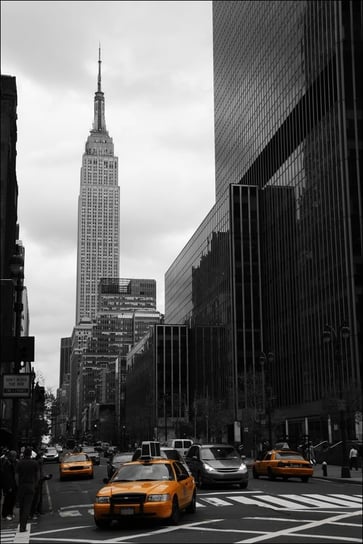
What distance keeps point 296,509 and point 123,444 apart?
450 ft

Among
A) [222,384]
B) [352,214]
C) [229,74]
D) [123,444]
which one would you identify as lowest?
[123,444]

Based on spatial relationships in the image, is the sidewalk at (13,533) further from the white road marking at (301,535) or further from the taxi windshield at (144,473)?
the white road marking at (301,535)

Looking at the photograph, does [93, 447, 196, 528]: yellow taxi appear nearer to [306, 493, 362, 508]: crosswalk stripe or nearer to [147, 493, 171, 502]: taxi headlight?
[147, 493, 171, 502]: taxi headlight

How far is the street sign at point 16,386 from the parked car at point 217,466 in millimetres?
9355

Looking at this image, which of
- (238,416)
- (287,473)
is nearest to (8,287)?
(287,473)

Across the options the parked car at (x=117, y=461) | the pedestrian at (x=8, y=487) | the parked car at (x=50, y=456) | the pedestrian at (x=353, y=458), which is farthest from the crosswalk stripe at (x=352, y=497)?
the parked car at (x=50, y=456)

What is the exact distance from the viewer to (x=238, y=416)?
89188 mm

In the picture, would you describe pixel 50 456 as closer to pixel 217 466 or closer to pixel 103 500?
pixel 217 466

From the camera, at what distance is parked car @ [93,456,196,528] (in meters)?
16.0

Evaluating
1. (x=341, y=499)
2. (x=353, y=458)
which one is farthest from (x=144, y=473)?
(x=353, y=458)

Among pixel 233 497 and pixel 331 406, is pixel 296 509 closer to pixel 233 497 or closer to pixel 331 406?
pixel 233 497

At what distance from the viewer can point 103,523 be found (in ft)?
54.2

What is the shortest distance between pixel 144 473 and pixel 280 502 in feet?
19.3

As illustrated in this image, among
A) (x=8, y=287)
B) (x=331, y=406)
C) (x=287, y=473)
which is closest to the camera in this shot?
(x=8, y=287)
